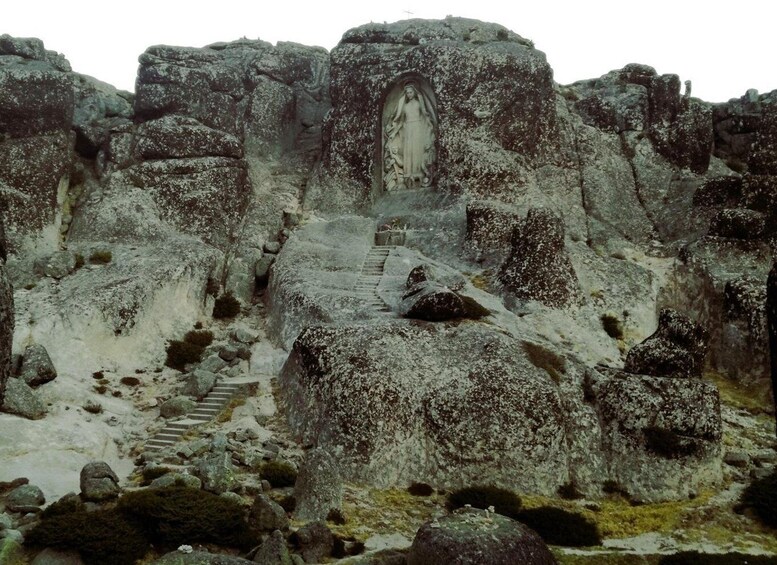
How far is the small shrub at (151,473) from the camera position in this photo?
2268 cm

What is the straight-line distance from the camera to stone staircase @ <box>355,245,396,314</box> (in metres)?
31.7

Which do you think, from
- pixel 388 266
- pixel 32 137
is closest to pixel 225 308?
pixel 388 266

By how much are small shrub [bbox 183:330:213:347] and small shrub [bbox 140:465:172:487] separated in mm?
10189

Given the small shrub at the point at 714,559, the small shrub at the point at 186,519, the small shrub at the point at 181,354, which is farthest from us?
the small shrub at the point at 181,354

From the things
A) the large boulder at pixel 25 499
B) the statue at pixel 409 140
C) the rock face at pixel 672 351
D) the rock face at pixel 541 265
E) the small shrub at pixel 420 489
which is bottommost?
the large boulder at pixel 25 499

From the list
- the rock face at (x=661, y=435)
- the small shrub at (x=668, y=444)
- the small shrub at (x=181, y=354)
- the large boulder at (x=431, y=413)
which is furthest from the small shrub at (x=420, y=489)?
the small shrub at (x=181, y=354)

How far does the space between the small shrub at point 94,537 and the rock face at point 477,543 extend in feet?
20.1

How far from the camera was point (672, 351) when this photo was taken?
87.4 ft

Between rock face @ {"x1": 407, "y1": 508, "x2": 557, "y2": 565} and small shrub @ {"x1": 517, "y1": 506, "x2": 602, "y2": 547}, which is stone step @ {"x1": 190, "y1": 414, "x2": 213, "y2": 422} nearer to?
small shrub @ {"x1": 517, "y1": 506, "x2": 602, "y2": 547}

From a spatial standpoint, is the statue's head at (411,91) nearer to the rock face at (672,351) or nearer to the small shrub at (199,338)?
the small shrub at (199,338)

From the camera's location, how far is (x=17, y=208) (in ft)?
120

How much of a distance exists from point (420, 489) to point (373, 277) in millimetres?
13087

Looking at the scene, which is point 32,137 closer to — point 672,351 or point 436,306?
point 436,306

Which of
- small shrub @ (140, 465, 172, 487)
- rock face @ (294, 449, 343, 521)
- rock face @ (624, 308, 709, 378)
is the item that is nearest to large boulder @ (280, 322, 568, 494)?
rock face @ (294, 449, 343, 521)
